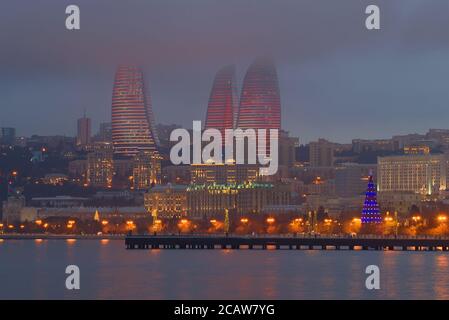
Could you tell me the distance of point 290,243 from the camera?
157 metres

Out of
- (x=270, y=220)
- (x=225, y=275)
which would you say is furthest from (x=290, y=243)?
(x=225, y=275)

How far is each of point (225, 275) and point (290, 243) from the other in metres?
48.4

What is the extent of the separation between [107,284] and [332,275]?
49.4 ft

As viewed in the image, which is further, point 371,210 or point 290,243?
point 371,210

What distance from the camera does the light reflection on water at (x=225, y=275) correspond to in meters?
95.7

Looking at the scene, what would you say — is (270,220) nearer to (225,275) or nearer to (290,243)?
(290,243)

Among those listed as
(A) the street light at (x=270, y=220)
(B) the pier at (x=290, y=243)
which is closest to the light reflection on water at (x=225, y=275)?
(B) the pier at (x=290, y=243)

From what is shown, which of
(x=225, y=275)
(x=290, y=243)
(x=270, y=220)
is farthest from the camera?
(x=270, y=220)

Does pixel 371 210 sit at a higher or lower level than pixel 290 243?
higher

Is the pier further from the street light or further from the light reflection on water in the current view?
the street light

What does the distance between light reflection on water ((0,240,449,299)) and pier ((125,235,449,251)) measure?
197 inches

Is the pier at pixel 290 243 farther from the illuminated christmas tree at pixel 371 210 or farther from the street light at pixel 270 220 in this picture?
the street light at pixel 270 220
